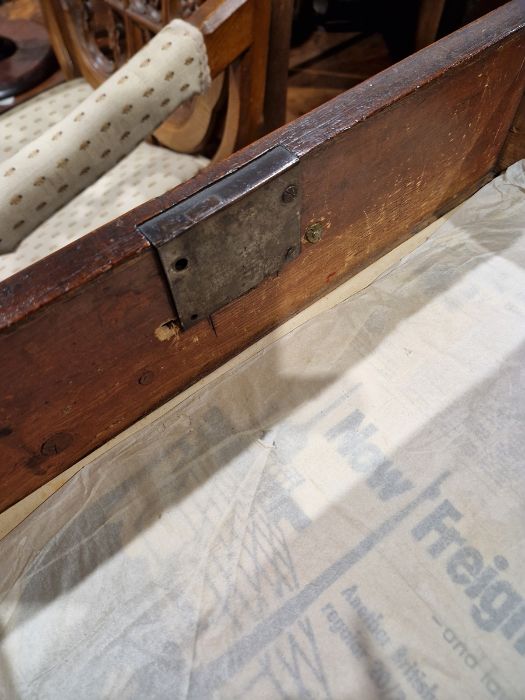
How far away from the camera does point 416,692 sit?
51 centimetres

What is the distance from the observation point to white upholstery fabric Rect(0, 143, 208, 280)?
0.90 metres

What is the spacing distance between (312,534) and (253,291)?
0.30m

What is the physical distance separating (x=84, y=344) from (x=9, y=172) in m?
0.40

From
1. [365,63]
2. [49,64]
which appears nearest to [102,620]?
[49,64]

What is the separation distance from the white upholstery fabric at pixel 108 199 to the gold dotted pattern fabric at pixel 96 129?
0.11 m

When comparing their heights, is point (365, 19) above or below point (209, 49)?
above

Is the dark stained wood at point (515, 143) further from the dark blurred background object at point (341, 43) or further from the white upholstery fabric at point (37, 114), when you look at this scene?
the white upholstery fabric at point (37, 114)

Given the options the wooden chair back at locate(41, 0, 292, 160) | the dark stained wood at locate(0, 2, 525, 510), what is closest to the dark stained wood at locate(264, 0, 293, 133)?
the wooden chair back at locate(41, 0, 292, 160)

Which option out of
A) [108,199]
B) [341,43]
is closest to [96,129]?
[108,199]

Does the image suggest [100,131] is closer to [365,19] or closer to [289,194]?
[289,194]

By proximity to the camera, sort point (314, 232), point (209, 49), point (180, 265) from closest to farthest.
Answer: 1. point (180, 265)
2. point (314, 232)
3. point (209, 49)

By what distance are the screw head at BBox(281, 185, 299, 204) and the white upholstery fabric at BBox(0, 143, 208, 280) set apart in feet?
1.45

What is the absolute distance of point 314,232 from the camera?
630mm

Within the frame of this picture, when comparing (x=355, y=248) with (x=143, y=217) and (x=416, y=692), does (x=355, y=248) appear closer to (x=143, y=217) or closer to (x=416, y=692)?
(x=143, y=217)
